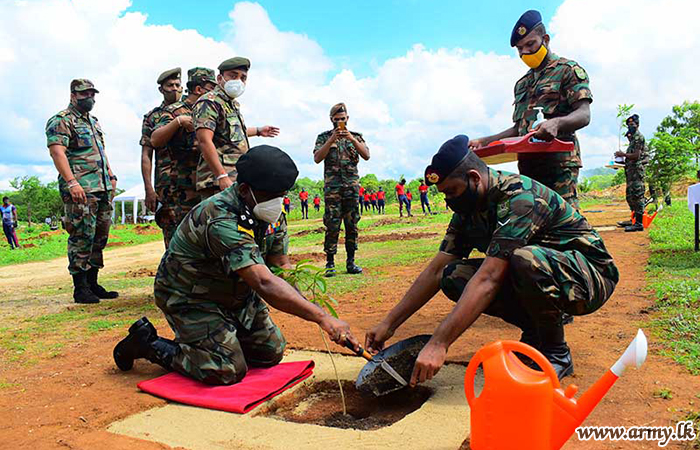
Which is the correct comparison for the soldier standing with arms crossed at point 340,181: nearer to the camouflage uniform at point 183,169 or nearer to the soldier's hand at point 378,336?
the camouflage uniform at point 183,169

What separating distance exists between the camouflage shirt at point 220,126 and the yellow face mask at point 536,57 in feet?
8.62

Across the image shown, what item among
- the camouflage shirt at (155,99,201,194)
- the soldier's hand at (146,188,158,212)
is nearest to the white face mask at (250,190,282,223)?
the camouflage shirt at (155,99,201,194)

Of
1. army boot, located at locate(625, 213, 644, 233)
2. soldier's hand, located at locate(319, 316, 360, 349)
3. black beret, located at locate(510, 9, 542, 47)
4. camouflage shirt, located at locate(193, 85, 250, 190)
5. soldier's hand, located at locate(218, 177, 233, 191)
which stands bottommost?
soldier's hand, located at locate(319, 316, 360, 349)

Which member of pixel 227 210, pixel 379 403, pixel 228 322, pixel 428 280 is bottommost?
pixel 379 403

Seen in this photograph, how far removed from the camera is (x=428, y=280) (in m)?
3.09

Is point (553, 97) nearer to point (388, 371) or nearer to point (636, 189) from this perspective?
point (388, 371)

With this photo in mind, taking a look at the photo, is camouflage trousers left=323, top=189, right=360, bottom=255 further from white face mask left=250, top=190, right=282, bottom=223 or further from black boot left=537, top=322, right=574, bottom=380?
black boot left=537, top=322, right=574, bottom=380

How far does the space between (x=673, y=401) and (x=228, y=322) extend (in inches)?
98.0

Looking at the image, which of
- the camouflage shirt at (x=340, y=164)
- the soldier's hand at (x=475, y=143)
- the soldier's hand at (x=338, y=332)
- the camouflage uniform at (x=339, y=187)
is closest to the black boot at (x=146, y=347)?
the soldier's hand at (x=338, y=332)

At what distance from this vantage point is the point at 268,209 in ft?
9.82

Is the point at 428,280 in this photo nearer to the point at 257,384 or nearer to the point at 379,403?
the point at 379,403

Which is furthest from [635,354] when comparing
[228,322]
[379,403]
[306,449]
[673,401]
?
[228,322]

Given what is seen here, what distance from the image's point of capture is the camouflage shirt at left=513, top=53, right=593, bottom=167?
395 cm

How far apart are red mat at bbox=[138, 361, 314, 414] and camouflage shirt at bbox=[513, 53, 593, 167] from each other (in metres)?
2.31
